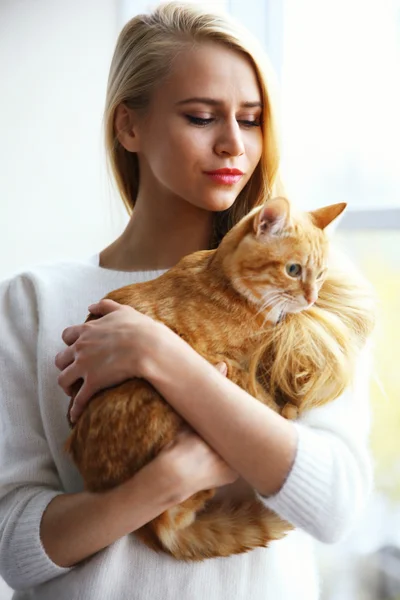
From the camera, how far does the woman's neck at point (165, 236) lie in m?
1.41

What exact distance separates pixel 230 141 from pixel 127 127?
0.34 m

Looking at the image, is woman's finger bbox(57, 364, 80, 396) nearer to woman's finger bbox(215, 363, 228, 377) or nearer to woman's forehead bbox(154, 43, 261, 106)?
woman's finger bbox(215, 363, 228, 377)

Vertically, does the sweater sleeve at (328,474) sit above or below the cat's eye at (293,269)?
below

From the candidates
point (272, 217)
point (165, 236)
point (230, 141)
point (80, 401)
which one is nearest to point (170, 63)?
point (230, 141)

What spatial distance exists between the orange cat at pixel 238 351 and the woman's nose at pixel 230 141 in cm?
18

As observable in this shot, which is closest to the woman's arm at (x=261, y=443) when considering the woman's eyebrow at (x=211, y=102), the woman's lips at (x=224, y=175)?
the woman's lips at (x=224, y=175)

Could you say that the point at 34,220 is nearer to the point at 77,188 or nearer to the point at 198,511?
the point at 77,188

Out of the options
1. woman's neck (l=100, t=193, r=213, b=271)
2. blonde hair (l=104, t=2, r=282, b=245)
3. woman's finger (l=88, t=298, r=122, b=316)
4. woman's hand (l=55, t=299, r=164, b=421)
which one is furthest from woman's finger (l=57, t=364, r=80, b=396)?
blonde hair (l=104, t=2, r=282, b=245)

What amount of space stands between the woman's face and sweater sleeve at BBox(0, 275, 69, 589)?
1.44ft

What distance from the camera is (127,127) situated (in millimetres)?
1457

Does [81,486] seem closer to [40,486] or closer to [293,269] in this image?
[40,486]

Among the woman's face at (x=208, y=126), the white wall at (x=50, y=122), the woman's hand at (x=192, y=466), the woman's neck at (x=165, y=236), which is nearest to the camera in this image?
the woman's hand at (x=192, y=466)

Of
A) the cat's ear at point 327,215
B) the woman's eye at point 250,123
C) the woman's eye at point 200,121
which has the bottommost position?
the cat's ear at point 327,215

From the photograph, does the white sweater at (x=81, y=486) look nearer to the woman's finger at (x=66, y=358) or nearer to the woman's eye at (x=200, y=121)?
the woman's finger at (x=66, y=358)
